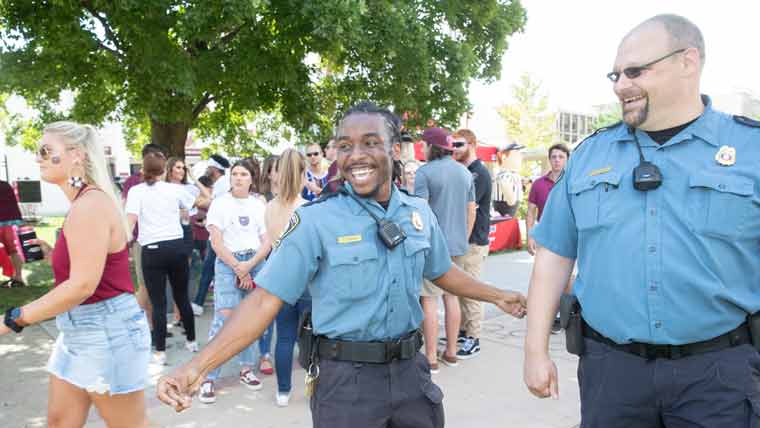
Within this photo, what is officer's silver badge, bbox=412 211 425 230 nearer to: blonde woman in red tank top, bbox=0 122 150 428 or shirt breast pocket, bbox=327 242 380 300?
shirt breast pocket, bbox=327 242 380 300

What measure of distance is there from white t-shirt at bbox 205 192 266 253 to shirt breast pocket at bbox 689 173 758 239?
12.7ft

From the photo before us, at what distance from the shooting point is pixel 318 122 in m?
11.4

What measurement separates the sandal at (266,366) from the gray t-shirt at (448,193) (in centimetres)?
191

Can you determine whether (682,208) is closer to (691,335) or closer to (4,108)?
(691,335)

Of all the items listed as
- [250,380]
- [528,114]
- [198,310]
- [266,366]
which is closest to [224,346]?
[250,380]

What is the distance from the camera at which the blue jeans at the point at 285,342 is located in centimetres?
459

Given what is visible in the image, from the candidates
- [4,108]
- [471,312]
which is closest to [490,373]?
[471,312]

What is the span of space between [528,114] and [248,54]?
114 ft

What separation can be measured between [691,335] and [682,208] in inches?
17.0

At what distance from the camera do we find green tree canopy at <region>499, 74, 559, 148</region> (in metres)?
41.8

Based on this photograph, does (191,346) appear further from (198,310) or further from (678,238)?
(678,238)

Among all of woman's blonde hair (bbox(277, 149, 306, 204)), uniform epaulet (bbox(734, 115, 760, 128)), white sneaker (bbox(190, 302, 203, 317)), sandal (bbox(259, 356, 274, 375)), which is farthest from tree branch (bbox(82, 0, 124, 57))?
uniform epaulet (bbox(734, 115, 760, 128))

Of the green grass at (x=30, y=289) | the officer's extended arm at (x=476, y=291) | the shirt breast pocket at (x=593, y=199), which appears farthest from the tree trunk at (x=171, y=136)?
the shirt breast pocket at (x=593, y=199)

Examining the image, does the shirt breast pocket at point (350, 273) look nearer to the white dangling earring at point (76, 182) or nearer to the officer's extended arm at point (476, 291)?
the officer's extended arm at point (476, 291)
